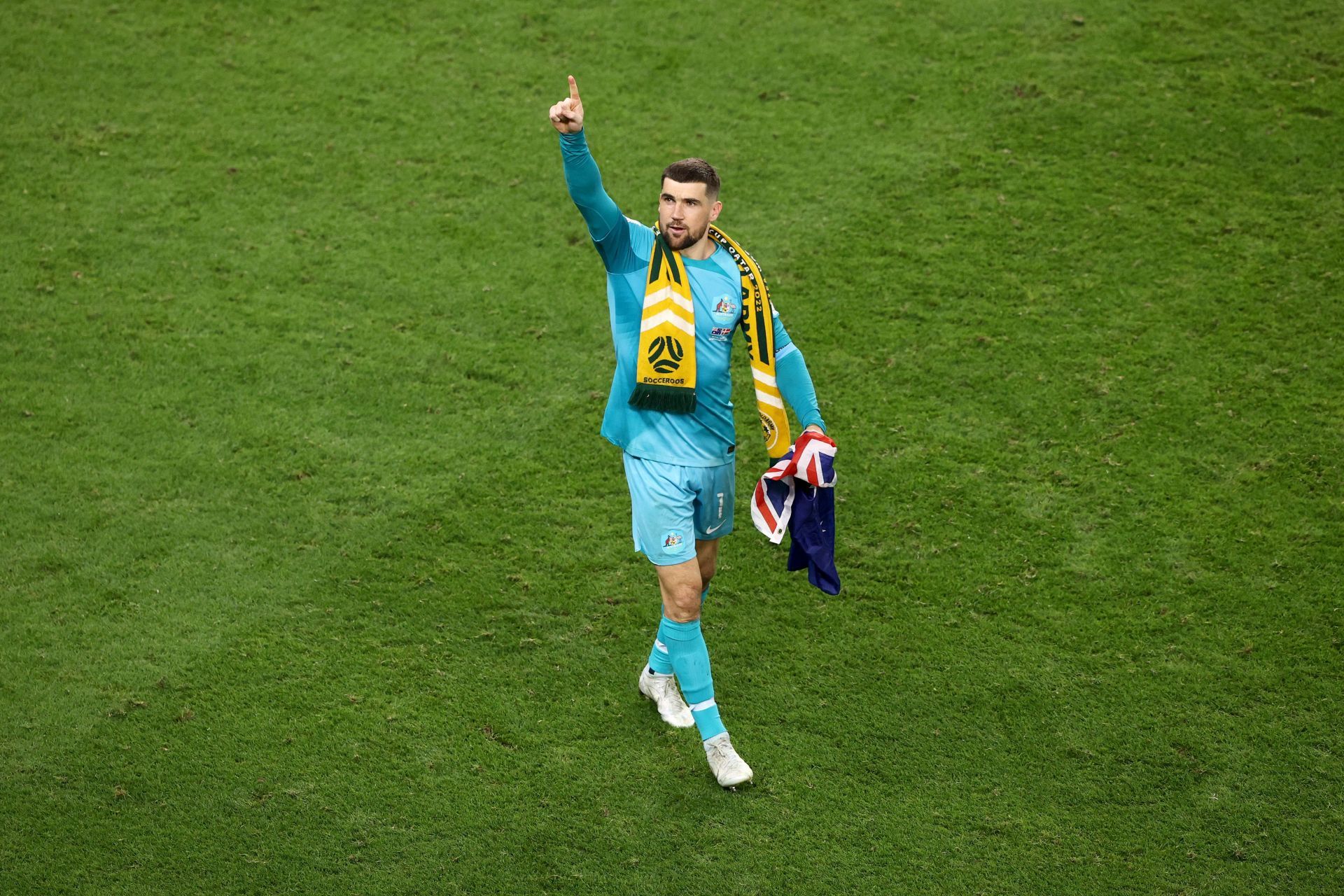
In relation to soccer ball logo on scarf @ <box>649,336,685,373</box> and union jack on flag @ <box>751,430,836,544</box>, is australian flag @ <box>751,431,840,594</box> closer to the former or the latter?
union jack on flag @ <box>751,430,836,544</box>

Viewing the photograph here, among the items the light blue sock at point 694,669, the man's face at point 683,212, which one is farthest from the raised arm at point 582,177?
the light blue sock at point 694,669

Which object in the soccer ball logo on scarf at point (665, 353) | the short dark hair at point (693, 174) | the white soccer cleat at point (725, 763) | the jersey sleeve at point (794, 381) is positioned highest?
the short dark hair at point (693, 174)

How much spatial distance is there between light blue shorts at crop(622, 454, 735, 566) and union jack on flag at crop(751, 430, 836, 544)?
0.18 meters

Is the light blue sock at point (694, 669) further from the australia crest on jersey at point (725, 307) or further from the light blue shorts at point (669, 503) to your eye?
the australia crest on jersey at point (725, 307)

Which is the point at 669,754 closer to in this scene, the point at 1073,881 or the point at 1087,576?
the point at 1073,881

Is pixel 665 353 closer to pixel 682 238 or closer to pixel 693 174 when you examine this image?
pixel 682 238

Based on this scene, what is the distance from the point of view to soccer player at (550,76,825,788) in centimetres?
438

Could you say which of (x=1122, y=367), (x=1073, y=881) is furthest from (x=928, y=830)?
(x=1122, y=367)

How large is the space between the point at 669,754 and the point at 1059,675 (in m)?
1.59

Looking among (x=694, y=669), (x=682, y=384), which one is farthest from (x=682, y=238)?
(x=694, y=669)

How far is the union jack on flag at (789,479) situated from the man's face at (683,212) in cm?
79

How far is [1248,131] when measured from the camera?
7777 millimetres

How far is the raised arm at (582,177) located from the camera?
13.5ft

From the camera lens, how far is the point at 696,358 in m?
4.45
